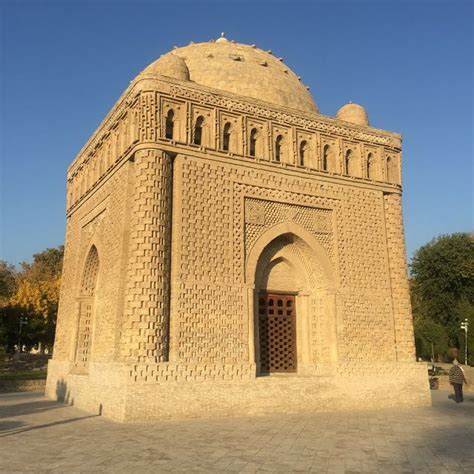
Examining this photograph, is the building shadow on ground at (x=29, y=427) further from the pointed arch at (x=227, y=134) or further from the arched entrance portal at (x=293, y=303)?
the pointed arch at (x=227, y=134)

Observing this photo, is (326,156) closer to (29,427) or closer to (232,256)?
(232,256)

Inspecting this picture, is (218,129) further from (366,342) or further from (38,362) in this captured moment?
(38,362)

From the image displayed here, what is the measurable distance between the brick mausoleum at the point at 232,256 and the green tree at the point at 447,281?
16.8 m

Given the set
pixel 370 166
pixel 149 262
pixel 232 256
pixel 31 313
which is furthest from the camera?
pixel 31 313

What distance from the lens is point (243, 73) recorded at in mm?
14422

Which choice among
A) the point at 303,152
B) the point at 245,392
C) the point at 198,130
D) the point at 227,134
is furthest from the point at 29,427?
the point at 303,152

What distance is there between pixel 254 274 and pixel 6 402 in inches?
321

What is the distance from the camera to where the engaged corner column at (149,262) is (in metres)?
9.78

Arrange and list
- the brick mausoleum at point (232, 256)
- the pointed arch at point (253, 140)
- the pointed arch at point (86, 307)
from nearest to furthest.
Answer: the brick mausoleum at point (232, 256) < the pointed arch at point (253, 140) < the pointed arch at point (86, 307)

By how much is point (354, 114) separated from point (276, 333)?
7.17 meters

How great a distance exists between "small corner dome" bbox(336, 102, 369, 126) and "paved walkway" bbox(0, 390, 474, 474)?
336 inches

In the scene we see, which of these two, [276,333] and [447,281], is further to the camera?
[447,281]

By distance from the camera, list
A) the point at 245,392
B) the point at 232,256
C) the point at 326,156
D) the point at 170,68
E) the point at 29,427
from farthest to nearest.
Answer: the point at 326,156, the point at 170,68, the point at 232,256, the point at 245,392, the point at 29,427

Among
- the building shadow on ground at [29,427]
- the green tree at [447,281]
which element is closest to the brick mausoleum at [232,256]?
the building shadow on ground at [29,427]
